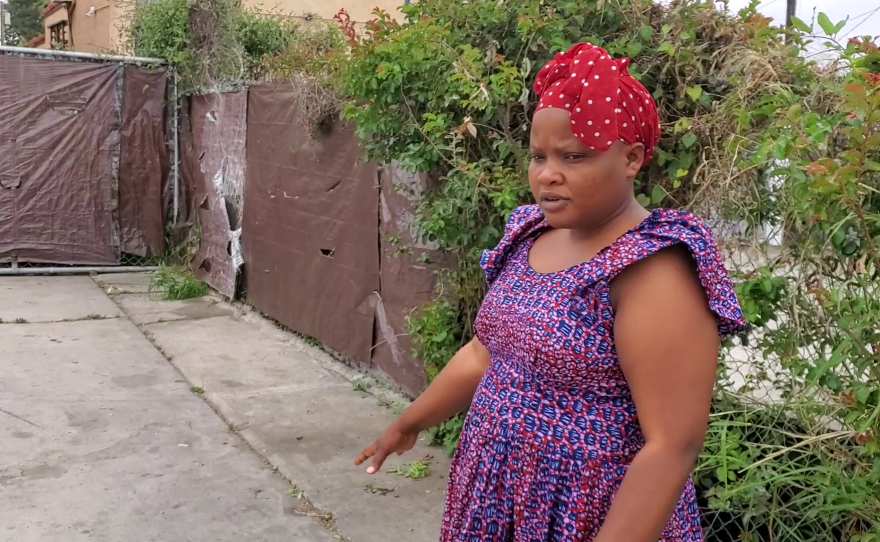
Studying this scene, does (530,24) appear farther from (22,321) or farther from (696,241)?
(22,321)

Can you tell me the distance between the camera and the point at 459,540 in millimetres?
1731

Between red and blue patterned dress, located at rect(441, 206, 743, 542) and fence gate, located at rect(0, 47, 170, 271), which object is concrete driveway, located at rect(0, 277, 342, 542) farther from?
fence gate, located at rect(0, 47, 170, 271)

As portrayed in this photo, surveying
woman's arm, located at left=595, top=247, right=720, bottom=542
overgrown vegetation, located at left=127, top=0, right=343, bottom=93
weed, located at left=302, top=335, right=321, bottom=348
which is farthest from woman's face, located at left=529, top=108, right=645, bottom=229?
overgrown vegetation, located at left=127, top=0, right=343, bottom=93

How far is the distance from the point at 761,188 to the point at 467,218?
1.41 meters

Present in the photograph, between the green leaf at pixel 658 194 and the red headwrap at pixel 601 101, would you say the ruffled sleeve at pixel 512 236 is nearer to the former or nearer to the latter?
the red headwrap at pixel 601 101

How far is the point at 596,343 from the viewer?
1.46 m

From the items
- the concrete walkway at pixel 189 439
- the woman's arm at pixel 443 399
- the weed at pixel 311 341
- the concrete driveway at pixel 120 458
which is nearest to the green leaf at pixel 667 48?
the woman's arm at pixel 443 399

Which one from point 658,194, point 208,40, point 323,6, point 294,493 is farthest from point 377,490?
point 323,6

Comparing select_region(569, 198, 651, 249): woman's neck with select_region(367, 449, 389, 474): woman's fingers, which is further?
select_region(367, 449, 389, 474): woman's fingers

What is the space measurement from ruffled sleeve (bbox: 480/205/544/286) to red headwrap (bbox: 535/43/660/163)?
1.06 ft

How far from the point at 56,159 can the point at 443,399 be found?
7.81 metres

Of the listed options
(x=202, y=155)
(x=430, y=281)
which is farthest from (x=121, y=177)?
(x=430, y=281)

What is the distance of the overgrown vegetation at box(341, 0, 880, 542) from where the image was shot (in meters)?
2.26

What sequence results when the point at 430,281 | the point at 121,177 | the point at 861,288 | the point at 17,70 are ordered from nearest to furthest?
1. the point at 861,288
2. the point at 430,281
3. the point at 17,70
4. the point at 121,177
